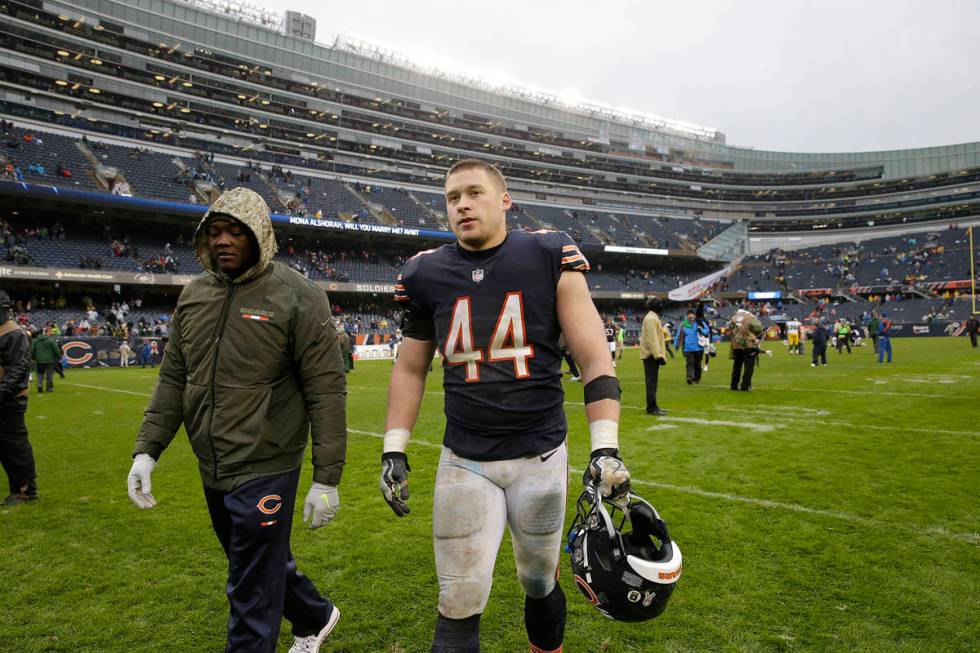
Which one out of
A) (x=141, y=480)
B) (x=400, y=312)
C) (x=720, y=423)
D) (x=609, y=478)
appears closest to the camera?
(x=609, y=478)

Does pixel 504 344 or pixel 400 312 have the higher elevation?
pixel 400 312

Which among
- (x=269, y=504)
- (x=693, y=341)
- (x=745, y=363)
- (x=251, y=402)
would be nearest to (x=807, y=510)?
(x=269, y=504)

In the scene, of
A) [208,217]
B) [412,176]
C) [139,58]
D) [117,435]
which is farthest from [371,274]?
[208,217]

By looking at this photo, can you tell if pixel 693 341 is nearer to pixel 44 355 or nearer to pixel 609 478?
pixel 609 478

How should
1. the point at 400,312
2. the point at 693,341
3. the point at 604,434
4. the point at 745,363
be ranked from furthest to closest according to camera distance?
the point at 693,341
the point at 745,363
the point at 400,312
the point at 604,434

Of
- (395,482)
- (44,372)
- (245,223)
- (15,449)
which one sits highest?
(245,223)

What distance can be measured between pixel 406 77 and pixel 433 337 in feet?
206

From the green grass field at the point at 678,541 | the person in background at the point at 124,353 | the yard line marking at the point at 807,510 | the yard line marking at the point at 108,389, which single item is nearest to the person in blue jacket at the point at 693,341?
the green grass field at the point at 678,541

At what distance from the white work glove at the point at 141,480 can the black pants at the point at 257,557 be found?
36cm

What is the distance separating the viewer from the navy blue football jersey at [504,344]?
2271mm

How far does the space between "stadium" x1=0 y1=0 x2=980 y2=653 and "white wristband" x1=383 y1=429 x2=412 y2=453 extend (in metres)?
1.28

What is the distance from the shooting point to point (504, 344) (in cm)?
232

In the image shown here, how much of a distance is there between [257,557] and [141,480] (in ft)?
2.37

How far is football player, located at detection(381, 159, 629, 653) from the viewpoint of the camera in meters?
2.20
